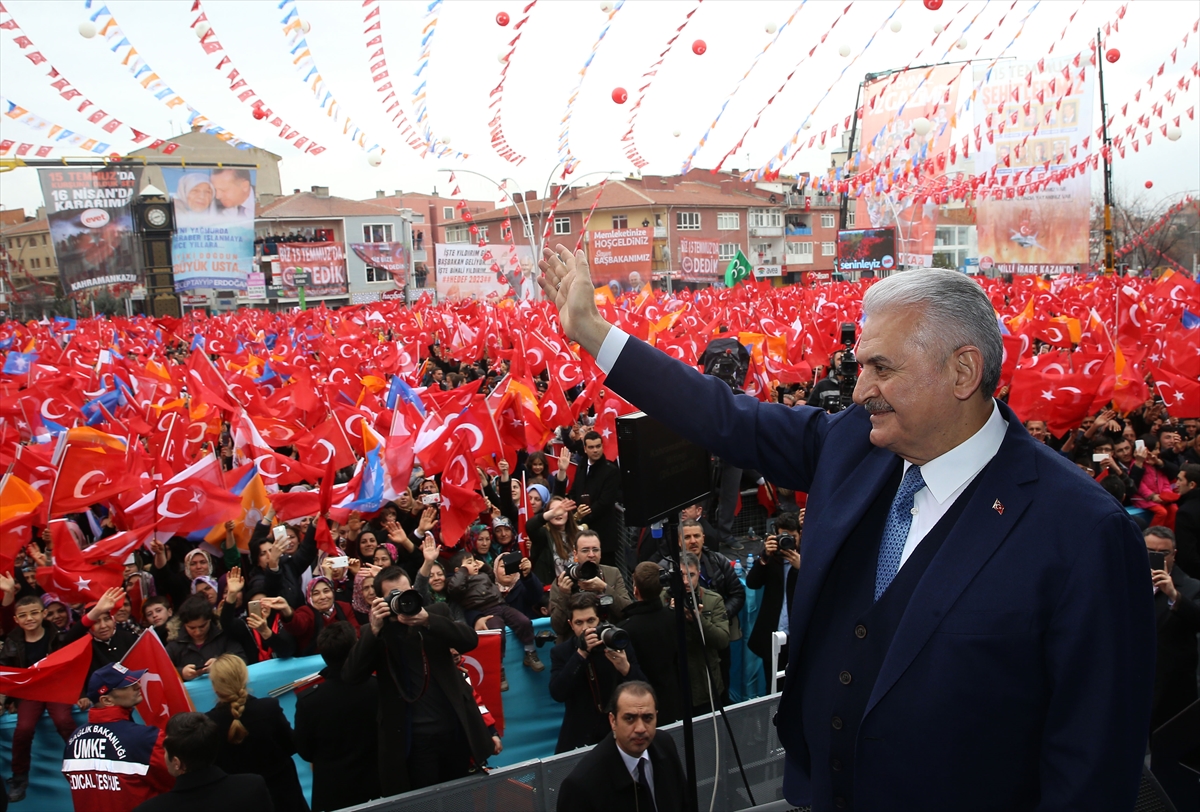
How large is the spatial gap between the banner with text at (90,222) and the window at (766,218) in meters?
47.1

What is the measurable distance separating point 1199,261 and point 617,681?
61446 millimetres

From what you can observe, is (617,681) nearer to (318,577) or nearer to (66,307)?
(318,577)

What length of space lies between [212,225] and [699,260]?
18.7 metres

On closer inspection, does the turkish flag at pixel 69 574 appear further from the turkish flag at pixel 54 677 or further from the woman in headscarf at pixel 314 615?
the woman in headscarf at pixel 314 615

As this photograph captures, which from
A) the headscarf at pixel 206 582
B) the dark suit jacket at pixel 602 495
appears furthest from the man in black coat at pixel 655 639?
the dark suit jacket at pixel 602 495

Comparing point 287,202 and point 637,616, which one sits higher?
point 287,202

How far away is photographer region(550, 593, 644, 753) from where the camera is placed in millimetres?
4914

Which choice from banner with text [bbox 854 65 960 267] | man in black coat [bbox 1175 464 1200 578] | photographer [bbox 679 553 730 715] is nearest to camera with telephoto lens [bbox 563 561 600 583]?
photographer [bbox 679 553 730 715]

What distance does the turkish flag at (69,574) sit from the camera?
6.25m

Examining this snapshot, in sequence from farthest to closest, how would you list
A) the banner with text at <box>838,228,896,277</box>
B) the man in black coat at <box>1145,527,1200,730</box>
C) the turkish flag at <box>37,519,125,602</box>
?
the banner with text at <box>838,228,896,277</box> < the turkish flag at <box>37,519,125,602</box> < the man in black coat at <box>1145,527,1200,730</box>

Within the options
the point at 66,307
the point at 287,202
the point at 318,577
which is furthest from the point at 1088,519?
the point at 287,202

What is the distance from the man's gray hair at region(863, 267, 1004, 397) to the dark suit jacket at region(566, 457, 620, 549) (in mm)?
6956

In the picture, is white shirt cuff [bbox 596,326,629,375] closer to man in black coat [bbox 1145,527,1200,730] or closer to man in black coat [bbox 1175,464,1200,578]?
man in black coat [bbox 1145,527,1200,730]

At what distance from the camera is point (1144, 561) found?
1.60 meters
